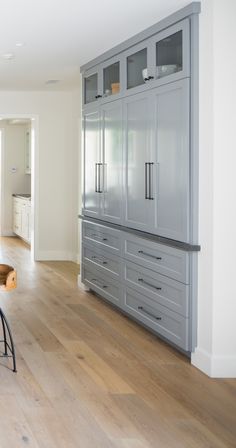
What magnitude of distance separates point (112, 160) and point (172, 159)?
1.59 m

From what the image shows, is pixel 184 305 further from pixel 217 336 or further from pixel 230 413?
pixel 230 413

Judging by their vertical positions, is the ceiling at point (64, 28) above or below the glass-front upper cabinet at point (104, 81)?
above

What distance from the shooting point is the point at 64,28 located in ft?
17.9

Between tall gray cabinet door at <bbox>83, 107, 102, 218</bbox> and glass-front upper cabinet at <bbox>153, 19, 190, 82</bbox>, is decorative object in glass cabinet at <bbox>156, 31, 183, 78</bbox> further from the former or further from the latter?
tall gray cabinet door at <bbox>83, 107, 102, 218</bbox>

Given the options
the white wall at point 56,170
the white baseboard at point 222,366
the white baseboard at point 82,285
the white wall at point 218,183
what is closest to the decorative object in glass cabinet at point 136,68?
the white wall at point 218,183

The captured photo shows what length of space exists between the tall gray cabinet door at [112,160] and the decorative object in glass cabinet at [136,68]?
1.00 feet

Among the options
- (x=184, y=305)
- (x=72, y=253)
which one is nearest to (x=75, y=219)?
(x=72, y=253)

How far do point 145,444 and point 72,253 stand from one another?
22.3 feet

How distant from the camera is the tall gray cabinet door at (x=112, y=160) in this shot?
20.2ft

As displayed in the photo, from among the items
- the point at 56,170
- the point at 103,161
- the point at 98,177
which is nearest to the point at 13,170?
the point at 56,170

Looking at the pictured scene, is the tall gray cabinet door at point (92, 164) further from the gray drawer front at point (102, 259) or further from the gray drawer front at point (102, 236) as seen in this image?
the gray drawer front at point (102, 259)

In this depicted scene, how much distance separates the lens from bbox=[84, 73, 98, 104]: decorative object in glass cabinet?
6.95 m

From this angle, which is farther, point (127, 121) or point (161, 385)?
point (127, 121)

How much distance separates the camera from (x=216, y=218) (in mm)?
4340
